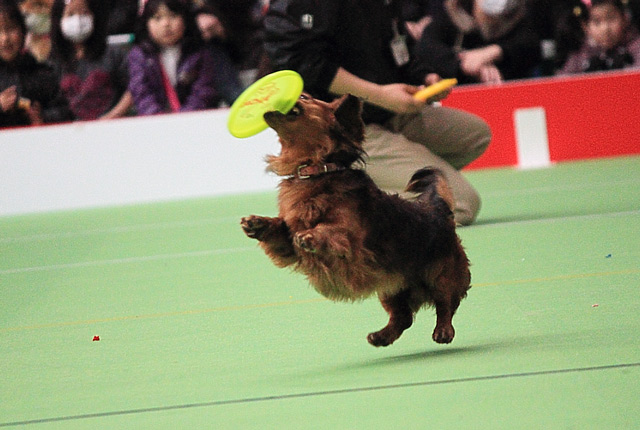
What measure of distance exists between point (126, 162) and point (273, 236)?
6779 millimetres

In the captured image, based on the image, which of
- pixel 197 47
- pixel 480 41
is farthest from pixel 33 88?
pixel 480 41

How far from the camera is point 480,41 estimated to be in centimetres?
999

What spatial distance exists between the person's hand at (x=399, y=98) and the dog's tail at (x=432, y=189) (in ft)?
5.56

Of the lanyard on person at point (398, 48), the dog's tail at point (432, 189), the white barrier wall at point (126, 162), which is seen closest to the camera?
the dog's tail at point (432, 189)

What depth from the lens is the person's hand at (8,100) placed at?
1064 centimetres

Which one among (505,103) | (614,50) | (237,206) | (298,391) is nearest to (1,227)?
(237,206)

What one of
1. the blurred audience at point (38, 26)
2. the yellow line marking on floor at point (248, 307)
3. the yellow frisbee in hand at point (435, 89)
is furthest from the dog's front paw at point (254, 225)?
the blurred audience at point (38, 26)

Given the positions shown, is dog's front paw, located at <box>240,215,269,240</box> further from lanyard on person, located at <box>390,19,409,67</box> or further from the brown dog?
lanyard on person, located at <box>390,19,409,67</box>

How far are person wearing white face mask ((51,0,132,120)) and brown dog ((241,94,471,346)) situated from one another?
24.4 ft

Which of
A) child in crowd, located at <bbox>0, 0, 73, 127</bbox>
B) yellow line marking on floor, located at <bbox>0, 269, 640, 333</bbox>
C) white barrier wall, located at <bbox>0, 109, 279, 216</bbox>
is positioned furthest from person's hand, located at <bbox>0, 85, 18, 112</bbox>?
yellow line marking on floor, located at <bbox>0, 269, 640, 333</bbox>

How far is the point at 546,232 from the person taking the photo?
6031 mm

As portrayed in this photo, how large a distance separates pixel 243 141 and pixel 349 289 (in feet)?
21.5

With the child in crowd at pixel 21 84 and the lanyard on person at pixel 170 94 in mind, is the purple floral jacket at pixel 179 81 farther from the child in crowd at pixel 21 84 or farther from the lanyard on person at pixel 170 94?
the child in crowd at pixel 21 84

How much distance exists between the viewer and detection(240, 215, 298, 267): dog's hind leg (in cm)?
312
